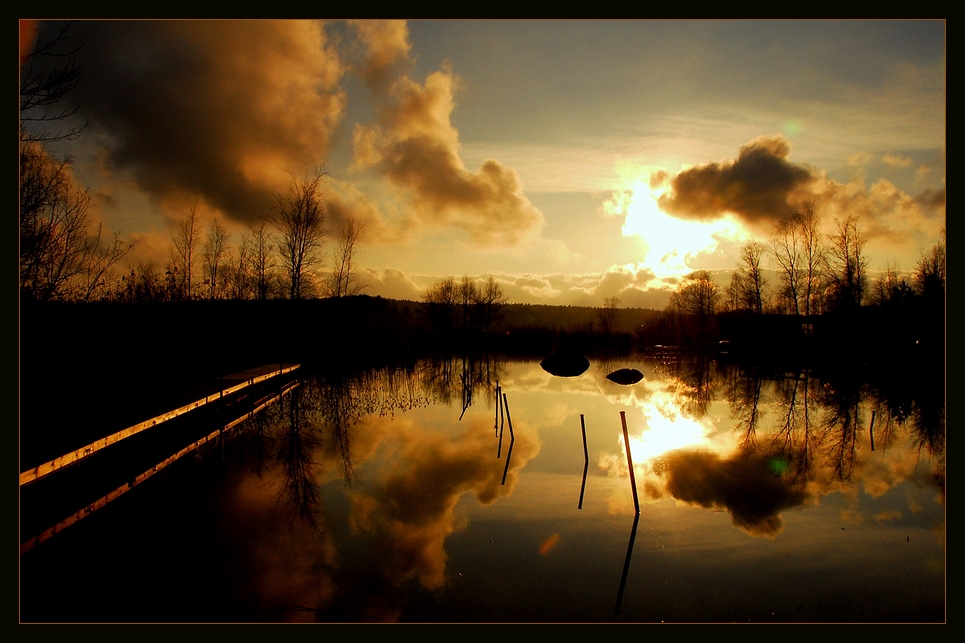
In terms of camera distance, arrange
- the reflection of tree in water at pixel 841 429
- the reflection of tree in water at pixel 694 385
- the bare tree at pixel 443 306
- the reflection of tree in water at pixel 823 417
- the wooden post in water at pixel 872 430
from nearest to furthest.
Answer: the reflection of tree in water at pixel 841 429 < the reflection of tree in water at pixel 823 417 < the wooden post in water at pixel 872 430 < the reflection of tree in water at pixel 694 385 < the bare tree at pixel 443 306

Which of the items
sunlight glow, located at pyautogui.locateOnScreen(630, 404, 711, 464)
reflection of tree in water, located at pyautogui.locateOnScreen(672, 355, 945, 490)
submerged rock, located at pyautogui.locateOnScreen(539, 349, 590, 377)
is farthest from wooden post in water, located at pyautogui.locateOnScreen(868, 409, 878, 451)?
submerged rock, located at pyautogui.locateOnScreen(539, 349, 590, 377)

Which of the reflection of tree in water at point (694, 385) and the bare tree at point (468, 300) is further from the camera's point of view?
the bare tree at point (468, 300)

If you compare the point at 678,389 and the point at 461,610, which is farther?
the point at 678,389

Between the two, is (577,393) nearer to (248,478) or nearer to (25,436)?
(248,478)

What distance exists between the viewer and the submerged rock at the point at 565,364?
37469 millimetres

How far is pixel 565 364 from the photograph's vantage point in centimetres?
3903

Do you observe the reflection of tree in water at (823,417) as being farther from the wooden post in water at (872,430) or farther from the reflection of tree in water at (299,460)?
the reflection of tree in water at (299,460)

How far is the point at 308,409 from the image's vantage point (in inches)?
751

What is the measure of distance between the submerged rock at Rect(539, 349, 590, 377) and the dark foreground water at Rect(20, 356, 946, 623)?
67.5ft

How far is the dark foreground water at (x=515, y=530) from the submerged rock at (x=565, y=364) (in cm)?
2058

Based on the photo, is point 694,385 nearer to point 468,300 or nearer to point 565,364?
point 565,364

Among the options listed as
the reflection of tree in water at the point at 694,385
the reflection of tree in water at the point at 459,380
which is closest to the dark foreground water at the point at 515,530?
the reflection of tree in water at the point at 694,385

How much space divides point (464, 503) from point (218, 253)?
93.4 ft

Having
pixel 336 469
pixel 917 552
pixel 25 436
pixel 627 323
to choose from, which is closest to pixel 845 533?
pixel 917 552
